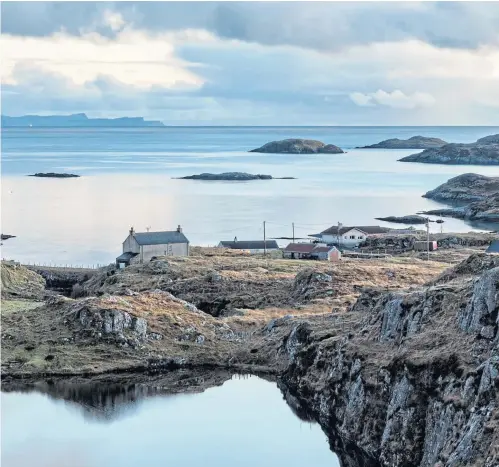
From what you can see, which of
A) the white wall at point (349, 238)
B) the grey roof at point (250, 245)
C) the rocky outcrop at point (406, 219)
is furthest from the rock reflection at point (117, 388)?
the rocky outcrop at point (406, 219)

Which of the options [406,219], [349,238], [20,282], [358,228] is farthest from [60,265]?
[406,219]

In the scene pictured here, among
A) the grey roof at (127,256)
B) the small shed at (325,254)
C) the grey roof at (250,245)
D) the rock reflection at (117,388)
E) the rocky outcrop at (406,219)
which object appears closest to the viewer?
the rock reflection at (117,388)

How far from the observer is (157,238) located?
9925 cm

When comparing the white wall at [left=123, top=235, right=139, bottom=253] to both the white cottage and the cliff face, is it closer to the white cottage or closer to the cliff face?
the white cottage

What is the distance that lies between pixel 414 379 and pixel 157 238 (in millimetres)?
60603

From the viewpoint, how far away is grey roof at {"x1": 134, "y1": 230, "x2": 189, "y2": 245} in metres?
97.8

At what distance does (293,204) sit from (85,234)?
56184 millimetres

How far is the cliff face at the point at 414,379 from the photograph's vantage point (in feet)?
120

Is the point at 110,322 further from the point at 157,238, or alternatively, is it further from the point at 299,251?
the point at 299,251

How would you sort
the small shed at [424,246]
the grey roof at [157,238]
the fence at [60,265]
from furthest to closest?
the small shed at [424,246] < the fence at [60,265] < the grey roof at [157,238]

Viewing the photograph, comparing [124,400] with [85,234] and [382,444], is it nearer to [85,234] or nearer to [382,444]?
[382,444]

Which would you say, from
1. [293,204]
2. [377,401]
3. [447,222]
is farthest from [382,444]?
[293,204]

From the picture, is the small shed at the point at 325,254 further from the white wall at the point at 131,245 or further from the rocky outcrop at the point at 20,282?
the rocky outcrop at the point at 20,282

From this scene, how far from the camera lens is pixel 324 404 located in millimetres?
50062
